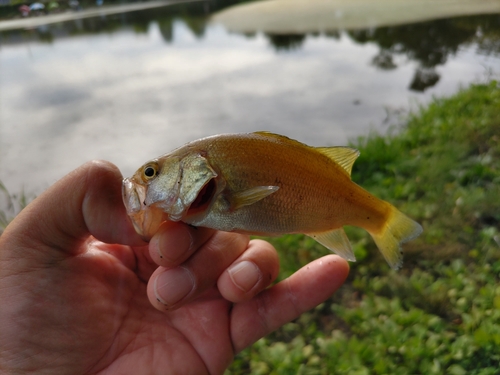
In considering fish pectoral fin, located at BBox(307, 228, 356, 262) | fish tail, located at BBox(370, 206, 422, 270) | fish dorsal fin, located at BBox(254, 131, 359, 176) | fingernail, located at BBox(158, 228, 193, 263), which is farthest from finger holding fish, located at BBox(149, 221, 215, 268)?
fish tail, located at BBox(370, 206, 422, 270)

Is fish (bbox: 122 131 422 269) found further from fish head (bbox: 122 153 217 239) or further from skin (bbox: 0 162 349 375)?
skin (bbox: 0 162 349 375)

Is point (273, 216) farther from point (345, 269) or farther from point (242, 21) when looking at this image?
point (242, 21)

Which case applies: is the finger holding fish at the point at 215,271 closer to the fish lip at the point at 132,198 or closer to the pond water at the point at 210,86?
the fish lip at the point at 132,198

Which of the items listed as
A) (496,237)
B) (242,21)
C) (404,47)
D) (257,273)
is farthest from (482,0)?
(257,273)

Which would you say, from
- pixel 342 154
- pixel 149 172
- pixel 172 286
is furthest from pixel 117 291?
pixel 342 154

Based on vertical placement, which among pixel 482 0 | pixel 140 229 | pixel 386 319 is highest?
pixel 482 0

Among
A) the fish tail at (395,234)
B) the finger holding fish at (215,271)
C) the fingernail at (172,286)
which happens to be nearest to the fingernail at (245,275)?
the finger holding fish at (215,271)
